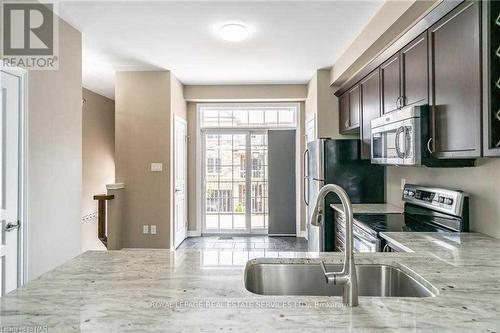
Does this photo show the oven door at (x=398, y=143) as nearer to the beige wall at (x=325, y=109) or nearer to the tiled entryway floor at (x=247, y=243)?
the beige wall at (x=325, y=109)

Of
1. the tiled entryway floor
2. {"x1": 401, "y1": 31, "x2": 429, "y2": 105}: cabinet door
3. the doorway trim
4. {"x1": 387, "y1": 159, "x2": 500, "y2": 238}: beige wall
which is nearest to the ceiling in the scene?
{"x1": 401, "y1": 31, "x2": 429, "y2": 105}: cabinet door

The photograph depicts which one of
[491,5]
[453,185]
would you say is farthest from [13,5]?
[453,185]

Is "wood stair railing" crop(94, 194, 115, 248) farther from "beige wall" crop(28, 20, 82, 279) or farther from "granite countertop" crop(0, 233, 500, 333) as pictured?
"granite countertop" crop(0, 233, 500, 333)

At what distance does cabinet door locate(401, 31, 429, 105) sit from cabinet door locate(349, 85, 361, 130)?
109cm

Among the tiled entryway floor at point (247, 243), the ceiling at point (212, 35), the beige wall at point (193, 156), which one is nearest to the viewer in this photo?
the ceiling at point (212, 35)

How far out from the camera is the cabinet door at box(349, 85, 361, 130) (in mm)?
3482

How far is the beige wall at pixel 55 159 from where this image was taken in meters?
2.35

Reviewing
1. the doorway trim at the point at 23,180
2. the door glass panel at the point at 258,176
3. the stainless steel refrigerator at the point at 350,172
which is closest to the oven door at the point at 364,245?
the stainless steel refrigerator at the point at 350,172

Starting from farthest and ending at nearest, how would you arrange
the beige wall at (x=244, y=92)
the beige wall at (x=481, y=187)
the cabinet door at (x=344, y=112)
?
the beige wall at (x=244, y=92) < the cabinet door at (x=344, y=112) < the beige wall at (x=481, y=187)

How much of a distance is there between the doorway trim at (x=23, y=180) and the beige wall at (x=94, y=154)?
2852mm

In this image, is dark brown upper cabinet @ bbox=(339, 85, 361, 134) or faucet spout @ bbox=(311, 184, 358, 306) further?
dark brown upper cabinet @ bbox=(339, 85, 361, 134)

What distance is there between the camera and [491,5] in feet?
4.78

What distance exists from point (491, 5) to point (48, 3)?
3187mm

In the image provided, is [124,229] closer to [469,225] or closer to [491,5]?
[469,225]
